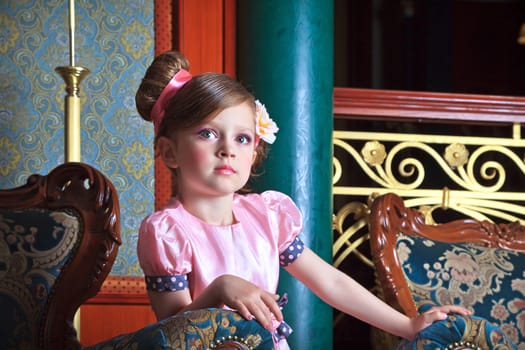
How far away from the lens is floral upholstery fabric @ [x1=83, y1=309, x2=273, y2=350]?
1348 millimetres

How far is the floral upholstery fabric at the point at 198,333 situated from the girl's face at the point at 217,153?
408 millimetres

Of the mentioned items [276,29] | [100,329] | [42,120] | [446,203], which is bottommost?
[100,329]

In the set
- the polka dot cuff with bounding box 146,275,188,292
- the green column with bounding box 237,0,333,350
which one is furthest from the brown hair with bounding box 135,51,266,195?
the green column with bounding box 237,0,333,350

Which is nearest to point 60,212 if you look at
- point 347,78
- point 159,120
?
point 159,120

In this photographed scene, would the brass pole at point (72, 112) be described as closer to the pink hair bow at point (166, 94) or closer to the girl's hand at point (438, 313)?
the pink hair bow at point (166, 94)

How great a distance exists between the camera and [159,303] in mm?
1717

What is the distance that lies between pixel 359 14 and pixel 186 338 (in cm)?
668

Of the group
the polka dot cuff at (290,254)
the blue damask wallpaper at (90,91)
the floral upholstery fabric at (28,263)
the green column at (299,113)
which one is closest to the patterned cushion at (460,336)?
the polka dot cuff at (290,254)

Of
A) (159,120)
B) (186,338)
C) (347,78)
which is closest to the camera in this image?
(186,338)

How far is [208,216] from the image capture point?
1838mm

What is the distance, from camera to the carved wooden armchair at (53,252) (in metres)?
1.87

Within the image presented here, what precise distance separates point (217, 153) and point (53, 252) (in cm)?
49

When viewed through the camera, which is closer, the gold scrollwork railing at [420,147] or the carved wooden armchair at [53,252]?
the carved wooden armchair at [53,252]

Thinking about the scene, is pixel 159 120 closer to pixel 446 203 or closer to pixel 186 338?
pixel 186 338
